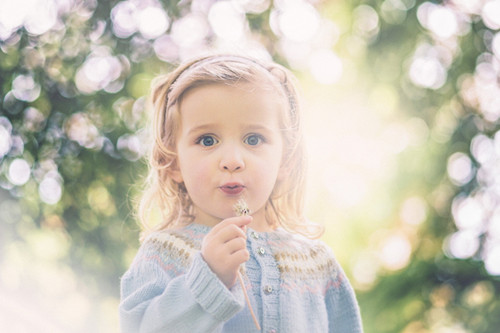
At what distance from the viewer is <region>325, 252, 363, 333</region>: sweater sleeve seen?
104 cm

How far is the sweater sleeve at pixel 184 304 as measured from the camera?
0.80m

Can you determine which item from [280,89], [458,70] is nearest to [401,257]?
[458,70]

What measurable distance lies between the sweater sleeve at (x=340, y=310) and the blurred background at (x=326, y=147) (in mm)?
1053

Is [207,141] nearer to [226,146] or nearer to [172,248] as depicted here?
[226,146]

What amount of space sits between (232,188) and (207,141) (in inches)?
3.5

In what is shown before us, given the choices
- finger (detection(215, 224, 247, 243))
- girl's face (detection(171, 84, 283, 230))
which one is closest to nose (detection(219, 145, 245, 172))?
girl's face (detection(171, 84, 283, 230))

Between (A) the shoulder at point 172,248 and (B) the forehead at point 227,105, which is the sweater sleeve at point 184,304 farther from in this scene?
(B) the forehead at point 227,105

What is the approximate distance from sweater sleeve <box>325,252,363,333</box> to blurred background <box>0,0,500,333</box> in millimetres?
1053

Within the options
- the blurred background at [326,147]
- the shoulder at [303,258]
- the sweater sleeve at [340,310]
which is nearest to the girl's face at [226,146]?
the shoulder at [303,258]

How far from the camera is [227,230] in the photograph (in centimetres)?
82

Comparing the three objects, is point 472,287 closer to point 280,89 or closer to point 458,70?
point 458,70

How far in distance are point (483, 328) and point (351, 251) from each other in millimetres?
732

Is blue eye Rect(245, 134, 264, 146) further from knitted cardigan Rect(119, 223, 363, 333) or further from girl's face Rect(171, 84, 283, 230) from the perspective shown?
knitted cardigan Rect(119, 223, 363, 333)

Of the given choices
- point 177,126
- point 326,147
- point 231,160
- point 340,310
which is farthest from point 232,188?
point 326,147
